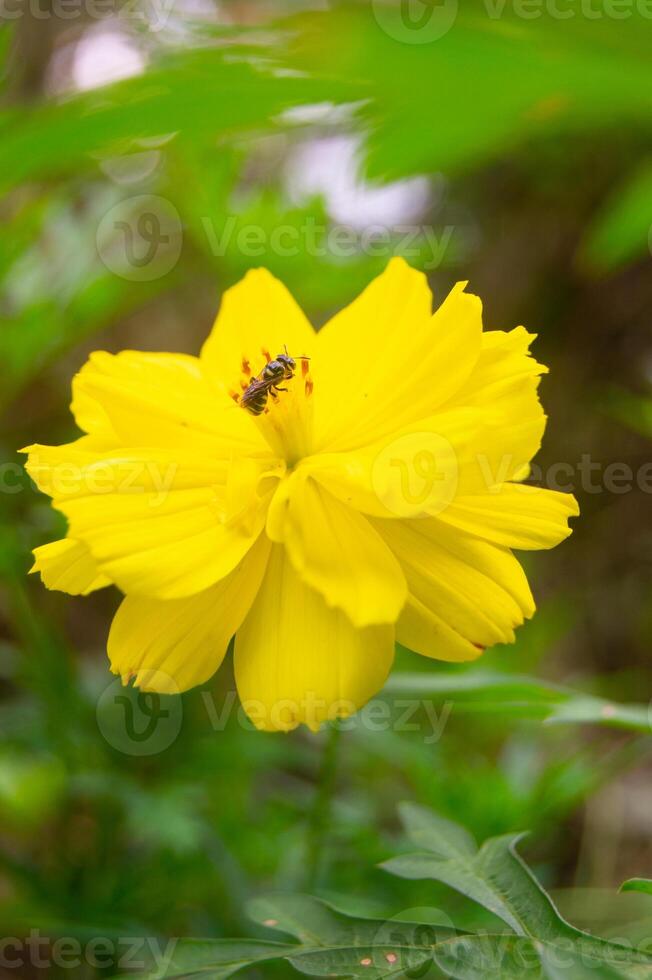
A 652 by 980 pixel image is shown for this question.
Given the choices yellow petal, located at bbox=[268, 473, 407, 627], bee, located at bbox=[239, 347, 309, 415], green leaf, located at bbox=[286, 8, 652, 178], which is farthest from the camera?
bee, located at bbox=[239, 347, 309, 415]

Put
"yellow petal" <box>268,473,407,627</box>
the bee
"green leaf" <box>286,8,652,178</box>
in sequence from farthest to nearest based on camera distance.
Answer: the bee < "yellow petal" <box>268,473,407,627</box> < "green leaf" <box>286,8,652,178</box>

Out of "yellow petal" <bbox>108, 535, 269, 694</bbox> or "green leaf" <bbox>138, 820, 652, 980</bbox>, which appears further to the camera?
"yellow petal" <bbox>108, 535, 269, 694</bbox>

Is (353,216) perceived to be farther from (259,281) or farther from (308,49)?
(308,49)

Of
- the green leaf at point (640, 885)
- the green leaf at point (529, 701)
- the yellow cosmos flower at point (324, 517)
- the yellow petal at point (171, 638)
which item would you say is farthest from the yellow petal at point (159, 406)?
the green leaf at point (640, 885)

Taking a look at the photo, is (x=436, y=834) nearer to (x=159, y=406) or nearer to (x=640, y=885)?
(x=640, y=885)

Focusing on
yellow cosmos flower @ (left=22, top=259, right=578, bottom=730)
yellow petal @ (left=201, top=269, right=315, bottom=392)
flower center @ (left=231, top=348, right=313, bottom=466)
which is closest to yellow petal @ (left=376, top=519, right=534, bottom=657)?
yellow cosmos flower @ (left=22, top=259, right=578, bottom=730)

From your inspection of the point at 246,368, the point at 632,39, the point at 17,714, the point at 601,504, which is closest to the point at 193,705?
the point at 17,714

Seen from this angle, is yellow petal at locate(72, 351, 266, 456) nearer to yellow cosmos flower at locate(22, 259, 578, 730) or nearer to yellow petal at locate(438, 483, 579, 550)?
yellow cosmos flower at locate(22, 259, 578, 730)
